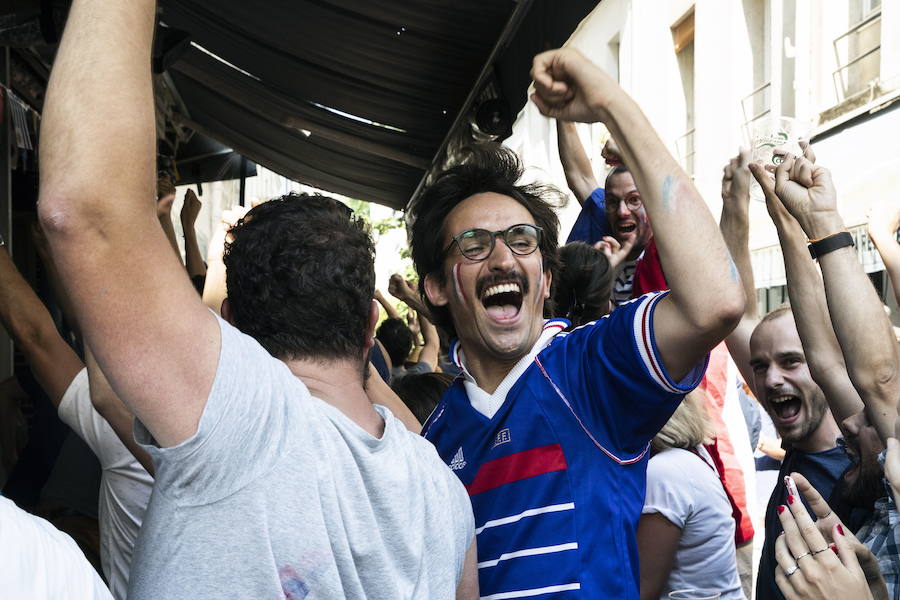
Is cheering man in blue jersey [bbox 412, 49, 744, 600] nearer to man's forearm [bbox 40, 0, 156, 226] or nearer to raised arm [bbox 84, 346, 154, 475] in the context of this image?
raised arm [bbox 84, 346, 154, 475]

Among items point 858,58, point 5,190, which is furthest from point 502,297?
point 858,58

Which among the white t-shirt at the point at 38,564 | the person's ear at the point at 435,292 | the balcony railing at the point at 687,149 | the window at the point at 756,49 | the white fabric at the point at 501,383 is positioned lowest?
the white t-shirt at the point at 38,564

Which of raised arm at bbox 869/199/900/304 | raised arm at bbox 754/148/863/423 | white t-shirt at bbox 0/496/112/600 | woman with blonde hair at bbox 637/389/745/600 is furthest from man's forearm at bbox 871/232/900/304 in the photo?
white t-shirt at bbox 0/496/112/600

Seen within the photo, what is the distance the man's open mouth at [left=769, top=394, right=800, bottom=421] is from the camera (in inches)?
127

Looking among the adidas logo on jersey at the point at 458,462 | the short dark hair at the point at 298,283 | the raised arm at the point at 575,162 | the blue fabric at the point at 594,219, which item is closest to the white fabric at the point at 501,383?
the adidas logo on jersey at the point at 458,462

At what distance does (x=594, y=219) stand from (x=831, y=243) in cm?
174

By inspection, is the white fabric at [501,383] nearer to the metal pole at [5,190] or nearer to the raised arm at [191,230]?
the raised arm at [191,230]

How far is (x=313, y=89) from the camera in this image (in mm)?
6430

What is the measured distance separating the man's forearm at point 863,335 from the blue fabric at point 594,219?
1618mm

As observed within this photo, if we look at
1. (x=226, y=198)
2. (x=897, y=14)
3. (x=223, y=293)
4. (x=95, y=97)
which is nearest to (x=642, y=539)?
(x=223, y=293)

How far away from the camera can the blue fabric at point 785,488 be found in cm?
282

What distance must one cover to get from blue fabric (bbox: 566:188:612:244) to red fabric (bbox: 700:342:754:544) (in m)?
0.85

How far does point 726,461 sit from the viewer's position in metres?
3.51

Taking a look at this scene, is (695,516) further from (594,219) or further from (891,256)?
(594,219)
